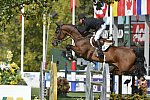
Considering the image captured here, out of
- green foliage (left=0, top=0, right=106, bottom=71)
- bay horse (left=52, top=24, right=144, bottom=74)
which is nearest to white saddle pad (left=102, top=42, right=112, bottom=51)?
bay horse (left=52, top=24, right=144, bottom=74)

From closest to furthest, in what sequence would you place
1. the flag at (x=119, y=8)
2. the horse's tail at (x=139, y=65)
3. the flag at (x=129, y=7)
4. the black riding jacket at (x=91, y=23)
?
the black riding jacket at (x=91, y=23), the horse's tail at (x=139, y=65), the flag at (x=129, y=7), the flag at (x=119, y=8)

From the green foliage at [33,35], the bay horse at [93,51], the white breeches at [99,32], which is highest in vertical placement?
the green foliage at [33,35]

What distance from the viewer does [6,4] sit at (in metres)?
15.9

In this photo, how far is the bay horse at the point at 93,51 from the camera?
26109 mm

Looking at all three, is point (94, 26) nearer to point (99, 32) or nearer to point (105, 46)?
point (105, 46)

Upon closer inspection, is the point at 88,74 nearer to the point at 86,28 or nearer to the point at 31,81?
the point at 86,28

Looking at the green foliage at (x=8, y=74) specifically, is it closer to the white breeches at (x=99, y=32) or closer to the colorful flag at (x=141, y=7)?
the white breeches at (x=99, y=32)

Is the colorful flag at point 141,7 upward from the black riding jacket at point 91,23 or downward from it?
upward

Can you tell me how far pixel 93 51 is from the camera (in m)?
27.8

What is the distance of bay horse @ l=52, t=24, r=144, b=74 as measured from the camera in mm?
26109

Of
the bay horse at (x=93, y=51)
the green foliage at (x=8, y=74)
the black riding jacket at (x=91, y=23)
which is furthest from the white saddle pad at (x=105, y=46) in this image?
the green foliage at (x=8, y=74)

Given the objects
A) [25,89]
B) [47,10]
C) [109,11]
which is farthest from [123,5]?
[25,89]

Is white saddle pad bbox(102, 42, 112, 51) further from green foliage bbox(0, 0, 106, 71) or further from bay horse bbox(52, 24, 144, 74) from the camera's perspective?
green foliage bbox(0, 0, 106, 71)

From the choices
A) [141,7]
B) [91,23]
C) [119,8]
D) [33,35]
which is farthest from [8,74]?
[33,35]
